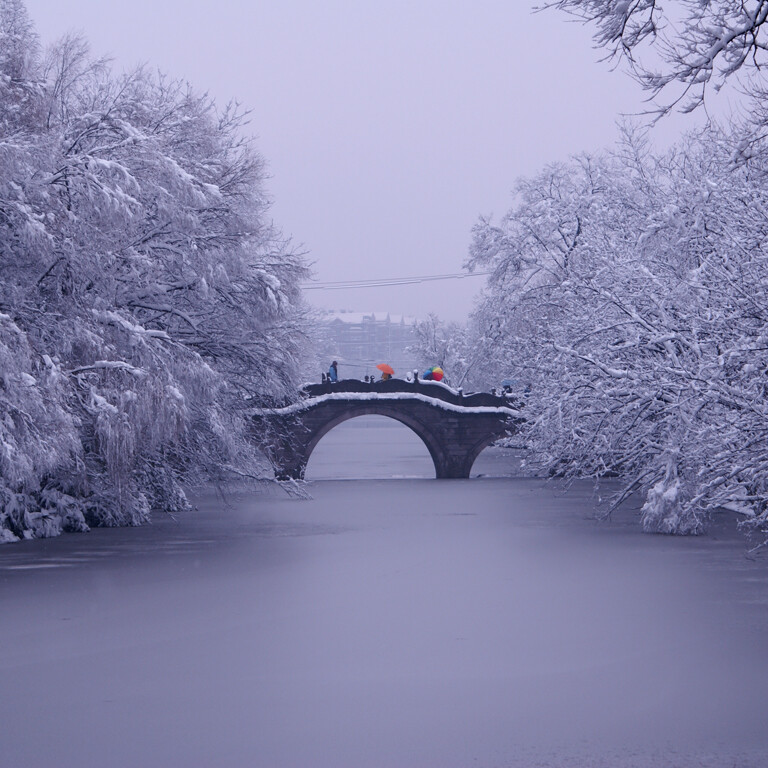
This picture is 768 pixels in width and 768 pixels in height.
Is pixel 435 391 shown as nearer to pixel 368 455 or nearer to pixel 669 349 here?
pixel 368 455

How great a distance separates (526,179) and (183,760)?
26928mm

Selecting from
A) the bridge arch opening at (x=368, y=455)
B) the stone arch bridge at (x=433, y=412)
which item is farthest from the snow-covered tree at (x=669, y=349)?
the bridge arch opening at (x=368, y=455)

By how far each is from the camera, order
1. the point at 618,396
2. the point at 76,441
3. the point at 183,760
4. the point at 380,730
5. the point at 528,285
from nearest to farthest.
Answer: the point at 183,760 < the point at 380,730 < the point at 76,441 < the point at 618,396 < the point at 528,285

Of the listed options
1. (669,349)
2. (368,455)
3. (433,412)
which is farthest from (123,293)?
(368,455)

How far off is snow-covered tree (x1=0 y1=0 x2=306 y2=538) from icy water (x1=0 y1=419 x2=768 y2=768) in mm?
1405

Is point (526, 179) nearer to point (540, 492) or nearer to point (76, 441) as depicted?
point (540, 492)

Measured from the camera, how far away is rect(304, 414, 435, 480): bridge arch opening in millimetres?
42188

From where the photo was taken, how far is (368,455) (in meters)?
54.8

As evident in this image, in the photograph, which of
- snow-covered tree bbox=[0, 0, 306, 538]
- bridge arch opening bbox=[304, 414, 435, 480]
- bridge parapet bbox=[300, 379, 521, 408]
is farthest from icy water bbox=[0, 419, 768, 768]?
bridge arch opening bbox=[304, 414, 435, 480]

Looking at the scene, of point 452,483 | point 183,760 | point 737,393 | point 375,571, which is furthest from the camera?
point 452,483

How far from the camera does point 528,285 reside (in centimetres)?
3234

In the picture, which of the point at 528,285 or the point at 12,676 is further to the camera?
the point at 528,285

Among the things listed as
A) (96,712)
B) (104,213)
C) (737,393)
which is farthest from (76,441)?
(737,393)

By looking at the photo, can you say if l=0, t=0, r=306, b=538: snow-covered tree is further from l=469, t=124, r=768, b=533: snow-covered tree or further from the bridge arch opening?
the bridge arch opening
